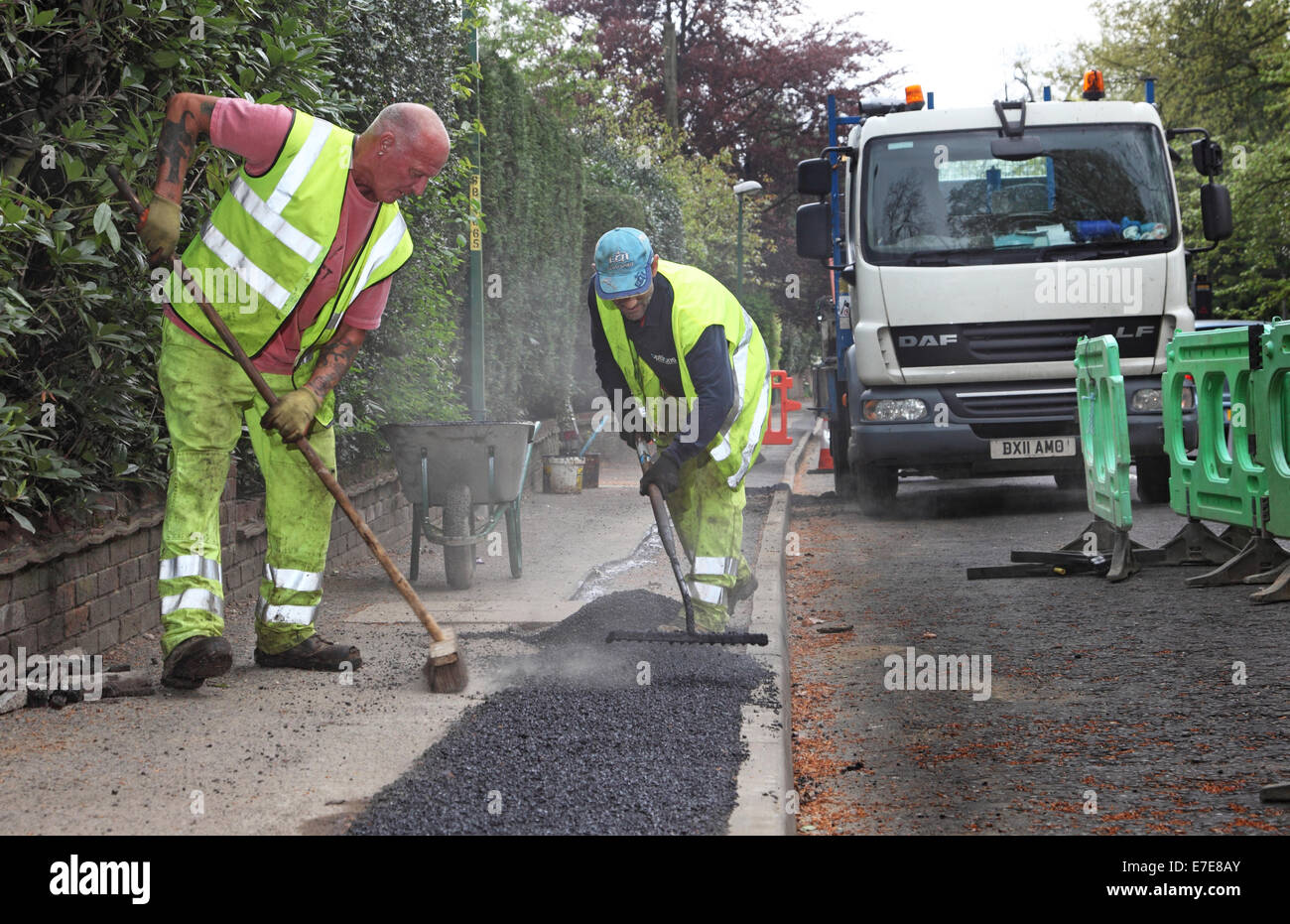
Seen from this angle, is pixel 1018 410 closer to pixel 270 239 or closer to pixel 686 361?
pixel 686 361

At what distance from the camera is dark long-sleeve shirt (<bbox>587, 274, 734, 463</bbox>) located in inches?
223

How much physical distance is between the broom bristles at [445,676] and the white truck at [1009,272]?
6.27m

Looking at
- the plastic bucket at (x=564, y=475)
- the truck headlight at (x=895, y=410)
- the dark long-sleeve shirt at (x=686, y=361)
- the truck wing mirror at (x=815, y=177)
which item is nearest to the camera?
the dark long-sleeve shirt at (x=686, y=361)

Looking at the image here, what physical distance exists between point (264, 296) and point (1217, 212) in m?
8.08

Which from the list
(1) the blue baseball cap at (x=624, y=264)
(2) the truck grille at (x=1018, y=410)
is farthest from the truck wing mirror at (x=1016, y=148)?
(1) the blue baseball cap at (x=624, y=264)

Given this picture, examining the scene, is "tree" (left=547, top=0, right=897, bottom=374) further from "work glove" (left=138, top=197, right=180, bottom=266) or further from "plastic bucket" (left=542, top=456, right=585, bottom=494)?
"work glove" (left=138, top=197, right=180, bottom=266)

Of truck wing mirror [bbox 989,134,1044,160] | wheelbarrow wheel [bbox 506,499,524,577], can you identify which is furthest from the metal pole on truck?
truck wing mirror [bbox 989,134,1044,160]

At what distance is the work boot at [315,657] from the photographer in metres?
5.17

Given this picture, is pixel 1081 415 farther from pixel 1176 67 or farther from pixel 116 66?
pixel 1176 67

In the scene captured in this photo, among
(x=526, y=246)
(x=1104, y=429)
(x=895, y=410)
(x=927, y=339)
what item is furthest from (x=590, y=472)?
(x=1104, y=429)

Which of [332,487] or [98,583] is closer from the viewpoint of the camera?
[332,487]

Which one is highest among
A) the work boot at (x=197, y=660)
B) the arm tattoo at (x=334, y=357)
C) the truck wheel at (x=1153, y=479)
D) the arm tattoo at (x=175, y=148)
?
the arm tattoo at (x=175, y=148)

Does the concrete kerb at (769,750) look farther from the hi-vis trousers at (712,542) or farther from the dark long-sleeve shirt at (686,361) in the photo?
the dark long-sleeve shirt at (686,361)

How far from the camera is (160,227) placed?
14.8 ft
